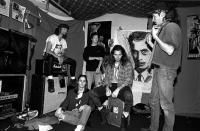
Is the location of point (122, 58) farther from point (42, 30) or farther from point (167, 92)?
point (42, 30)

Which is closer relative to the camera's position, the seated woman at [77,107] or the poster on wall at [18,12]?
the seated woman at [77,107]

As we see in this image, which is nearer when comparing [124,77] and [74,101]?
[74,101]

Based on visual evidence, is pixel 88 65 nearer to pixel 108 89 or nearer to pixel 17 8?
pixel 108 89

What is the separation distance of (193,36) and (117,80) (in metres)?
2.31

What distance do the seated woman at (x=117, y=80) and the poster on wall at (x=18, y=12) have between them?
179cm

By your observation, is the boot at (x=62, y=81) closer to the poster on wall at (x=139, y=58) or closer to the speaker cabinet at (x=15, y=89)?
the speaker cabinet at (x=15, y=89)

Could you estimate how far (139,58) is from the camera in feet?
14.8

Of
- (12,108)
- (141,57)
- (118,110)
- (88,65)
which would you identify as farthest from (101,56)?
(12,108)

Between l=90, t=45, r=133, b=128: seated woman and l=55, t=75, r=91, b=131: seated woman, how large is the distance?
0.51ft

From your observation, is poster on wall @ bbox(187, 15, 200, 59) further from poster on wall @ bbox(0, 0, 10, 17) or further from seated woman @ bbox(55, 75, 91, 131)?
poster on wall @ bbox(0, 0, 10, 17)

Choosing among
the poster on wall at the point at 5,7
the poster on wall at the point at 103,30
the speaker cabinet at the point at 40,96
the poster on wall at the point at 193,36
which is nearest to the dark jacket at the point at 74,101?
the speaker cabinet at the point at 40,96

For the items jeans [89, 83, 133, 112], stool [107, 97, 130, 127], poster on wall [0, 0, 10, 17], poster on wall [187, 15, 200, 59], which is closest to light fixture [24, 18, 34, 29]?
poster on wall [0, 0, 10, 17]

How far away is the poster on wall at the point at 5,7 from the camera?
3.05 metres

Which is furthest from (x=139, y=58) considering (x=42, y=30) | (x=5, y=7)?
(x=5, y=7)
